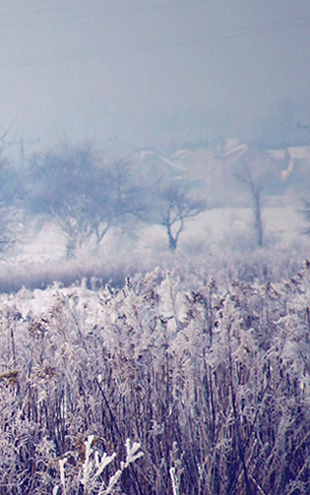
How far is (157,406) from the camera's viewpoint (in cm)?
296

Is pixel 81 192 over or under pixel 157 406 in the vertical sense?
over

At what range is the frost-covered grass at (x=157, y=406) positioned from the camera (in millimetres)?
2633

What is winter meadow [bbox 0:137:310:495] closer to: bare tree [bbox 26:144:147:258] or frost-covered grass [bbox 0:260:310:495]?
frost-covered grass [bbox 0:260:310:495]

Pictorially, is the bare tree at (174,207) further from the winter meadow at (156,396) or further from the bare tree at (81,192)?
the winter meadow at (156,396)

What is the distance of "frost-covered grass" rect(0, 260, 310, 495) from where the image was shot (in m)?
2.63

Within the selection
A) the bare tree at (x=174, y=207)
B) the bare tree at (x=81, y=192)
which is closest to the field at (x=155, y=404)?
the bare tree at (x=81, y=192)

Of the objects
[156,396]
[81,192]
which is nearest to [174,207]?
[81,192]

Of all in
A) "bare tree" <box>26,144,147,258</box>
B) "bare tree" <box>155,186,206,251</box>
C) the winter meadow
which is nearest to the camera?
the winter meadow

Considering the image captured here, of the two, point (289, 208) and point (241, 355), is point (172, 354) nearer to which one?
point (241, 355)

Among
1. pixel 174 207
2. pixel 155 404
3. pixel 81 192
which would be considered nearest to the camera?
pixel 155 404

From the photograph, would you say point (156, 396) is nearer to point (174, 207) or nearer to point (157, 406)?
point (157, 406)

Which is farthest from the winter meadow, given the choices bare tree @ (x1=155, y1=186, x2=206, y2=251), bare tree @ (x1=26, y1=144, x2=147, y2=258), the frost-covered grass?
bare tree @ (x1=155, y1=186, x2=206, y2=251)

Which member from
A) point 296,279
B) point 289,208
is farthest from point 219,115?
point 296,279

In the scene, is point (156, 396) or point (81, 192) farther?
point (81, 192)
